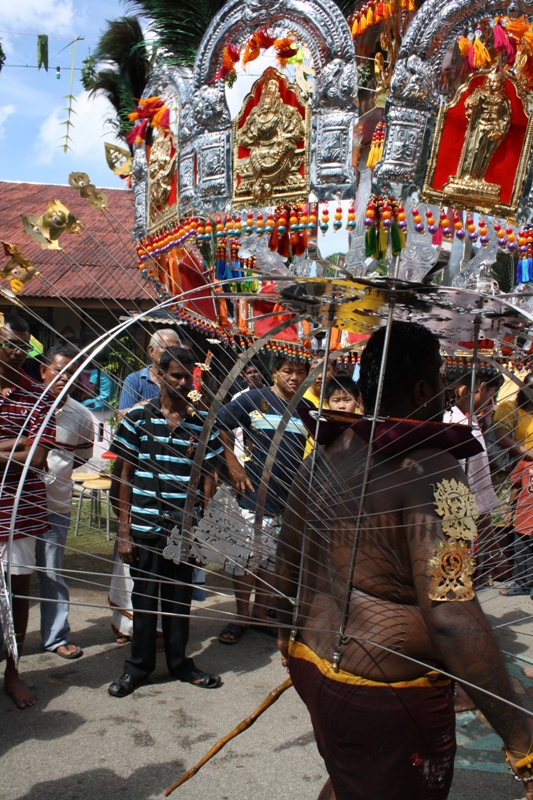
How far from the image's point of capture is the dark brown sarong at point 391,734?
1674mm

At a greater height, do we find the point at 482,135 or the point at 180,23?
the point at 180,23

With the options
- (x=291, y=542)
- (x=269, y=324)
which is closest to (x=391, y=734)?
(x=291, y=542)

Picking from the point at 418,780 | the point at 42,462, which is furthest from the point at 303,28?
the point at 418,780

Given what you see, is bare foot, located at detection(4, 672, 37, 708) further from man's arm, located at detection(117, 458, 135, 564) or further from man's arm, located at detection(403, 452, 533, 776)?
man's arm, located at detection(403, 452, 533, 776)

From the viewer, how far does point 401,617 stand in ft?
5.55

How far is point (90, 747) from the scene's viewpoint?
3092 millimetres

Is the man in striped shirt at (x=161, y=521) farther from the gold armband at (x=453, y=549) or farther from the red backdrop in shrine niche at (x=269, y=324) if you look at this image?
the gold armband at (x=453, y=549)

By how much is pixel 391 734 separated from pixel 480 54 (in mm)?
3131

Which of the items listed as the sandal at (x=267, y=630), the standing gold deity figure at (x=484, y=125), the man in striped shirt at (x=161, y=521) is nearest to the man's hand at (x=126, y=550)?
the man in striped shirt at (x=161, y=521)

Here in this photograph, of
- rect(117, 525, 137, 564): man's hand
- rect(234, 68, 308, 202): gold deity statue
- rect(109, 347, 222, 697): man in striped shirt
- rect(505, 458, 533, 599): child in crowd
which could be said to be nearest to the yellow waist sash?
rect(505, 458, 533, 599): child in crowd

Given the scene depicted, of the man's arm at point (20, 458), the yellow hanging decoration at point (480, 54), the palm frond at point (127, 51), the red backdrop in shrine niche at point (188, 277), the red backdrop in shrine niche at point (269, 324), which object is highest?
the palm frond at point (127, 51)

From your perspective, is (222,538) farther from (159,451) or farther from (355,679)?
(159,451)

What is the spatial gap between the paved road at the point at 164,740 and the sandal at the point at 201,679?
4 cm

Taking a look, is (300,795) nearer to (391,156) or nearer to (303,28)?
(391,156)
